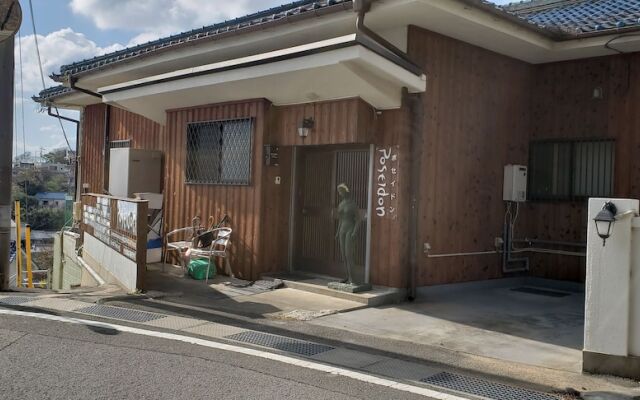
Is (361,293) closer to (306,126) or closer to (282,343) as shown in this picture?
(282,343)

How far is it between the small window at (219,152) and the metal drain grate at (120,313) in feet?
11.4

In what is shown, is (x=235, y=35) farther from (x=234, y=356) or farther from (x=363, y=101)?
(x=234, y=356)

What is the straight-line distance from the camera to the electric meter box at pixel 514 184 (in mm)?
10117

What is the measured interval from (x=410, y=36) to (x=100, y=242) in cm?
711

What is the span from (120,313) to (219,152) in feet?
14.3

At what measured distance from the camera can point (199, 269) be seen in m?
10.0

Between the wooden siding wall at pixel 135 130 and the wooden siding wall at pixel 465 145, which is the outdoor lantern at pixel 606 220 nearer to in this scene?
the wooden siding wall at pixel 465 145

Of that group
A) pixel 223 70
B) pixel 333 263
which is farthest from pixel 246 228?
pixel 223 70

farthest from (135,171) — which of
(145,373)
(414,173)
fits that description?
(145,373)

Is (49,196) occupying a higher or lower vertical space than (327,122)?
lower

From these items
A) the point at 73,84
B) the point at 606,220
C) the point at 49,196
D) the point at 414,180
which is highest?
the point at 73,84

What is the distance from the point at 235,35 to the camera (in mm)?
9273

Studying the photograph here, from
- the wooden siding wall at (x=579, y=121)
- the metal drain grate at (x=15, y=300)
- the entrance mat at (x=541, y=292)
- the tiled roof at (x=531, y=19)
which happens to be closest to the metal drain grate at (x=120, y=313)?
the metal drain grate at (x=15, y=300)

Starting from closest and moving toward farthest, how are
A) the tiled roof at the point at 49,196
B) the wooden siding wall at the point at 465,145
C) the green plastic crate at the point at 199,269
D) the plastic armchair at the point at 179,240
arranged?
the wooden siding wall at the point at 465,145 < the green plastic crate at the point at 199,269 < the plastic armchair at the point at 179,240 < the tiled roof at the point at 49,196
